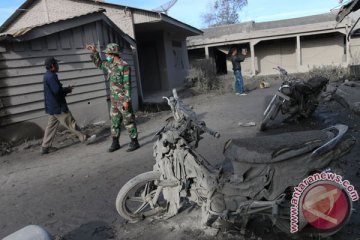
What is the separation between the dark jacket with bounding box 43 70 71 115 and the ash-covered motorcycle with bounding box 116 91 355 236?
4.42 m

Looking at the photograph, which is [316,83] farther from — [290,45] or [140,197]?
[290,45]

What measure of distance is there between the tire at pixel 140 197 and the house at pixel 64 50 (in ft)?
18.6

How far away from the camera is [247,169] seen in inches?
130

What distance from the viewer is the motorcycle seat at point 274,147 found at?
3205mm

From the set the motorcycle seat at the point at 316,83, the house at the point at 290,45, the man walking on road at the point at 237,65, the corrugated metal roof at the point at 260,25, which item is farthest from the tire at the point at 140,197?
the corrugated metal roof at the point at 260,25

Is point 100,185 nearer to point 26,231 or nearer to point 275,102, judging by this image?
point 26,231

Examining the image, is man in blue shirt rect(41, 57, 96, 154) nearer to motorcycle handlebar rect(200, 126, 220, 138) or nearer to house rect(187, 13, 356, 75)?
motorcycle handlebar rect(200, 126, 220, 138)

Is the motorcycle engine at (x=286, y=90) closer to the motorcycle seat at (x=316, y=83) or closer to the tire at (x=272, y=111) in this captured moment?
the tire at (x=272, y=111)

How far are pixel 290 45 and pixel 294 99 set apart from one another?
18.9 meters

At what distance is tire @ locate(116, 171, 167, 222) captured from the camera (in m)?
3.87

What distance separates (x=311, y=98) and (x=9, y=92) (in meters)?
6.92

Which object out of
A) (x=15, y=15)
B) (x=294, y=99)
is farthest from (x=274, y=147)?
(x=15, y=15)

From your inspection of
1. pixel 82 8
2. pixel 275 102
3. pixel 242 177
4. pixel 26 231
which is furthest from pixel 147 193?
pixel 82 8

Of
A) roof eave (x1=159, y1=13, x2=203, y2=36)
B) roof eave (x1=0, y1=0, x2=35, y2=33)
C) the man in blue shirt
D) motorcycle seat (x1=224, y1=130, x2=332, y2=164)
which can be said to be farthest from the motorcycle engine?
roof eave (x1=0, y1=0, x2=35, y2=33)
